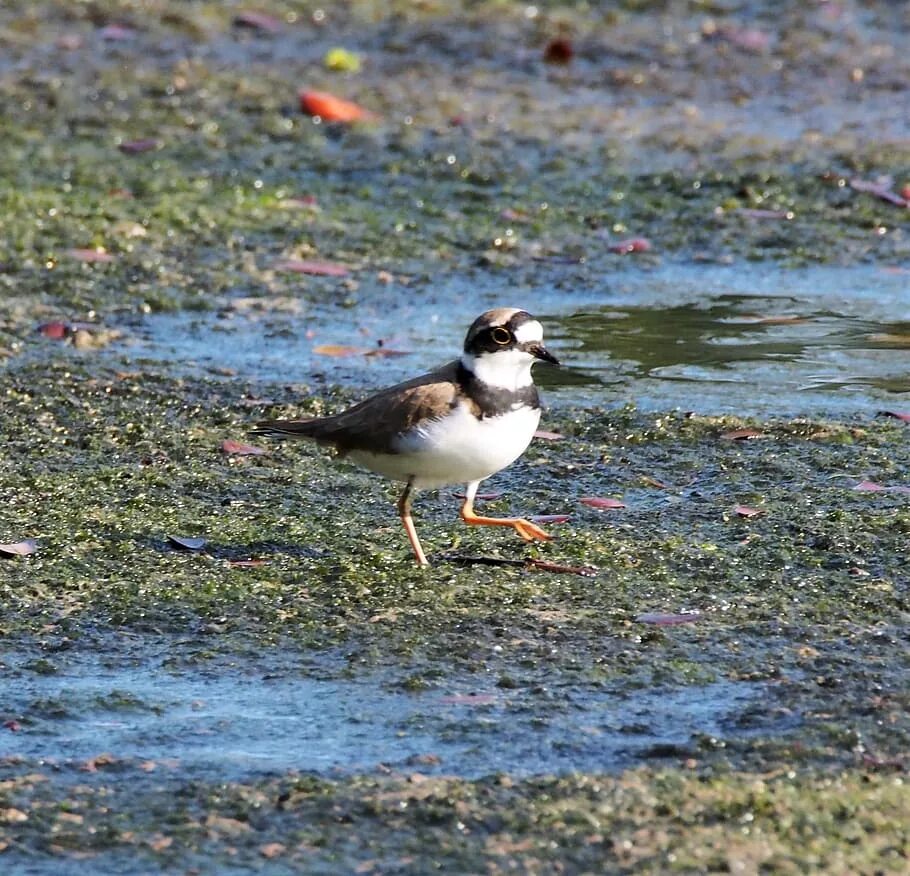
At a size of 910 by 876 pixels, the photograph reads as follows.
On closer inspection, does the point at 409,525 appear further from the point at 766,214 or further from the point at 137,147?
the point at 137,147

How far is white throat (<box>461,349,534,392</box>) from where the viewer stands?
20.6 ft

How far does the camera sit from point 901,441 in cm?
786

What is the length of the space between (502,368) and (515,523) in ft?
1.80

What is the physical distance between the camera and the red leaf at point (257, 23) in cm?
1477

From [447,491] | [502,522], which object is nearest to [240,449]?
[447,491]

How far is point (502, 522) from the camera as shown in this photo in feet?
21.3

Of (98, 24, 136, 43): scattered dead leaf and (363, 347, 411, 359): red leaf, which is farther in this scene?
(98, 24, 136, 43): scattered dead leaf

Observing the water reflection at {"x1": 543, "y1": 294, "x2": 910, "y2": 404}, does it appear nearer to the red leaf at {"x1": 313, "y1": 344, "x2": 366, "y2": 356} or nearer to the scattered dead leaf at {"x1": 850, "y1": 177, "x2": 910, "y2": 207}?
the red leaf at {"x1": 313, "y1": 344, "x2": 366, "y2": 356}

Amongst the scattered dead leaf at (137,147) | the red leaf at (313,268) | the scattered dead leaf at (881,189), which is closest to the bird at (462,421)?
the red leaf at (313,268)

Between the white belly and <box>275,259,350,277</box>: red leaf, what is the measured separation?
4.14 m

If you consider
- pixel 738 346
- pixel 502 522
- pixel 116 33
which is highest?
pixel 116 33

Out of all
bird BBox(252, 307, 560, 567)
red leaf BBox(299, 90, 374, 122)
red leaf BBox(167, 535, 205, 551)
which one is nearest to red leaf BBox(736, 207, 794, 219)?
red leaf BBox(299, 90, 374, 122)

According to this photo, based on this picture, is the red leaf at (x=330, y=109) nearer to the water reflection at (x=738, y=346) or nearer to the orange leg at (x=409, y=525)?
the water reflection at (x=738, y=346)

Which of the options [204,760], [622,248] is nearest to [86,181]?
[622,248]
